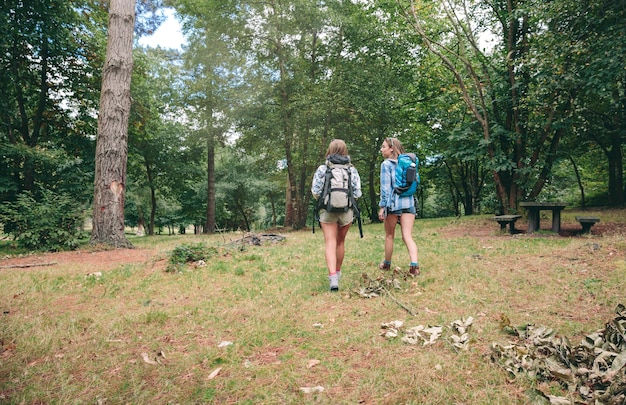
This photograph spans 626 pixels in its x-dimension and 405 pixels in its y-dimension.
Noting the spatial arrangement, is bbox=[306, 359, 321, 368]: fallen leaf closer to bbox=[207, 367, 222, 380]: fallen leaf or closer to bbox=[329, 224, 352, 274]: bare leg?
bbox=[207, 367, 222, 380]: fallen leaf

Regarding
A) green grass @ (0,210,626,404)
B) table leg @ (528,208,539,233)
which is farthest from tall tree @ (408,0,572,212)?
green grass @ (0,210,626,404)

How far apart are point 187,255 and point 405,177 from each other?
427cm

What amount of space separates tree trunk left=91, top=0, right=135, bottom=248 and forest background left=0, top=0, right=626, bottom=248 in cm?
138

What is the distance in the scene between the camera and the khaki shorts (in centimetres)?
471

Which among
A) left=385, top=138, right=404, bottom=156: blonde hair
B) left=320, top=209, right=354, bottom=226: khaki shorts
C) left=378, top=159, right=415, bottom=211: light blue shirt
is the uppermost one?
left=385, top=138, right=404, bottom=156: blonde hair

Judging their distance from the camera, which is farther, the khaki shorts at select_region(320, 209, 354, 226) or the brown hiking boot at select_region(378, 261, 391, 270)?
the brown hiking boot at select_region(378, 261, 391, 270)

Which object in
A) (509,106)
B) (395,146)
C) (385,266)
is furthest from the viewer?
(509,106)

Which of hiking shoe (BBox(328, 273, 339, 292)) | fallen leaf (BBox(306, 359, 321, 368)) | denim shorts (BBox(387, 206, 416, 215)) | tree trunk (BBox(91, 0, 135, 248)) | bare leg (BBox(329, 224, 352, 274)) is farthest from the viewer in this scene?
tree trunk (BBox(91, 0, 135, 248))

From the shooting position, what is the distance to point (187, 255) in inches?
255

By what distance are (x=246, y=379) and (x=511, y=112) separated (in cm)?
1291

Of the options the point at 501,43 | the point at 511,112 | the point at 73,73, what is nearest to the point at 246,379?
the point at 511,112

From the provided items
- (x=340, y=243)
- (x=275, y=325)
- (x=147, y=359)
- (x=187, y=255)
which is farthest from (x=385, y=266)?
(x=147, y=359)

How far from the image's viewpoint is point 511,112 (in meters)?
12.0

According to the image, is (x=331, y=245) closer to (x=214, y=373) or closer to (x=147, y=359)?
(x=214, y=373)
